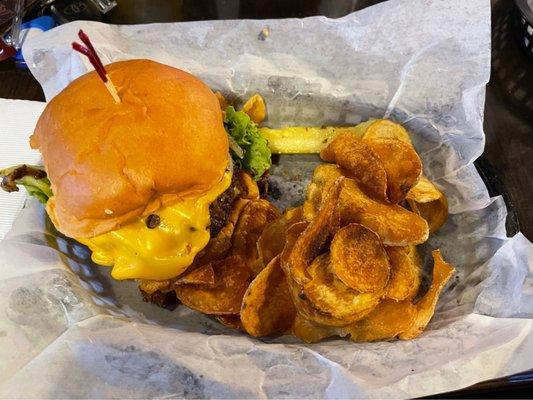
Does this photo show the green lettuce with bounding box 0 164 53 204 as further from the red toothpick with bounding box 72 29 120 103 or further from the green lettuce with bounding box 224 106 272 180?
the green lettuce with bounding box 224 106 272 180

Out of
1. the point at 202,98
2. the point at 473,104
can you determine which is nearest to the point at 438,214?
the point at 473,104

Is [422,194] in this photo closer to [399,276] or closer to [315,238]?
[399,276]

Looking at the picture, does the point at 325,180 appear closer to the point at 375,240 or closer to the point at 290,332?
the point at 375,240

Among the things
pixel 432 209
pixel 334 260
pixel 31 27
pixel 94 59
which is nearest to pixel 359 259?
pixel 334 260

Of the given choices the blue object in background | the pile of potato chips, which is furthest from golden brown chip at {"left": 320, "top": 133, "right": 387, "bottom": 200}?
the blue object in background

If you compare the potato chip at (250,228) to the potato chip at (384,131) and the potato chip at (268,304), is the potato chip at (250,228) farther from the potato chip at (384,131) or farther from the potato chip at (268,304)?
the potato chip at (384,131)

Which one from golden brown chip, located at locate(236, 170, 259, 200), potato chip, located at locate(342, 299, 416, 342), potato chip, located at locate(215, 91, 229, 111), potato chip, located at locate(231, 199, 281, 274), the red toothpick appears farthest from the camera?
potato chip, located at locate(215, 91, 229, 111)
